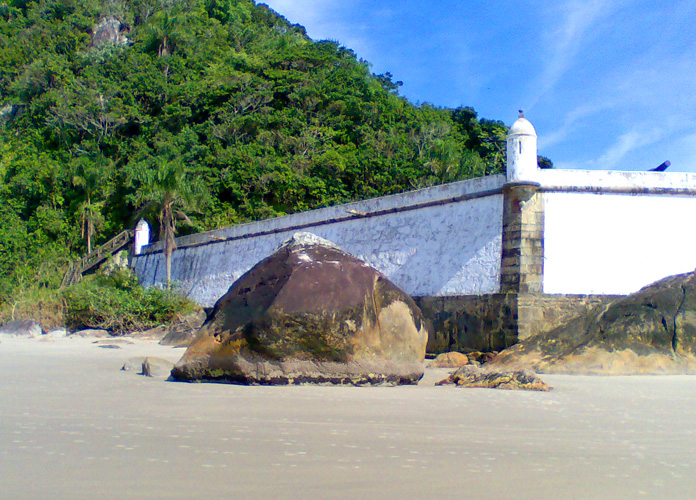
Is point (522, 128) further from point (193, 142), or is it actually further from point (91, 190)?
point (91, 190)

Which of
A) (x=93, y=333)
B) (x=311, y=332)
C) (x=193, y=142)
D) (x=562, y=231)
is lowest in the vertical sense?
(x=93, y=333)

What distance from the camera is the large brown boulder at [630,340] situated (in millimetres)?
7215

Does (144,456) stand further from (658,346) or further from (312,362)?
(658,346)

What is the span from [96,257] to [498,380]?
66.3ft

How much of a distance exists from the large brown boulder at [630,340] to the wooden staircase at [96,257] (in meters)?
18.2

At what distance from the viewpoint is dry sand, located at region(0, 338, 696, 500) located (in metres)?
2.34

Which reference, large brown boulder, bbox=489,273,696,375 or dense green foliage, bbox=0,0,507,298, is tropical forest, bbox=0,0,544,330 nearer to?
dense green foliage, bbox=0,0,507,298

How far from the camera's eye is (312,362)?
5836 mm

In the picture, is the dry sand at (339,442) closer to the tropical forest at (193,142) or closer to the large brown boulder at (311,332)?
the large brown boulder at (311,332)

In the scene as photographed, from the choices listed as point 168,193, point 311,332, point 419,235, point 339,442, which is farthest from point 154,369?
point 168,193

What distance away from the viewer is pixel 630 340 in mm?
7406

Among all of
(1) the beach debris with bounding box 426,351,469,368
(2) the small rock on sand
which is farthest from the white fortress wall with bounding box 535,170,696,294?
(2) the small rock on sand

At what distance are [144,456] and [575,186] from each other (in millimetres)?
9835

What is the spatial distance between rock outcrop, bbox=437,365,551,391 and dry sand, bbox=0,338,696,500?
0.33 m
